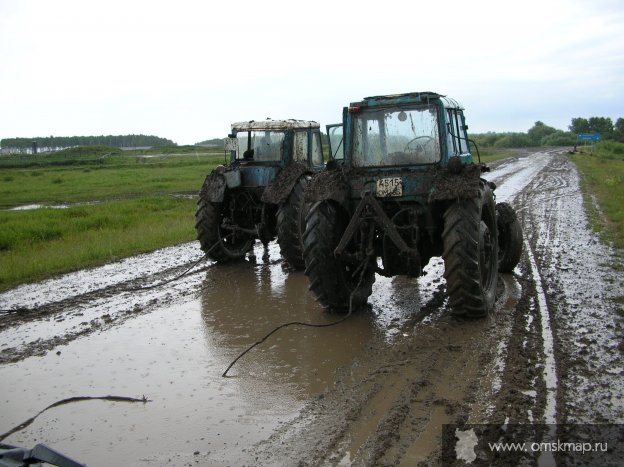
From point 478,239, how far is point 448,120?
154 centimetres

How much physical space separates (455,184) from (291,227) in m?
3.47

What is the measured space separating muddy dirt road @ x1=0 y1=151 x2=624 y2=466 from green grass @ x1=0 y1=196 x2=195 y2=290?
1305mm

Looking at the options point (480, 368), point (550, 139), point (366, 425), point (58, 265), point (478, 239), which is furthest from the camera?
point (550, 139)

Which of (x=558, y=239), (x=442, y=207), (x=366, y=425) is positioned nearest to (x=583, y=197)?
(x=558, y=239)

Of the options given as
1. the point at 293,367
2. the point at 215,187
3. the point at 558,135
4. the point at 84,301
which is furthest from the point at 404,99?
the point at 558,135

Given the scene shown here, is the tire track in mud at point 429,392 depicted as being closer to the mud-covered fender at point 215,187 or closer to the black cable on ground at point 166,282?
the black cable on ground at point 166,282

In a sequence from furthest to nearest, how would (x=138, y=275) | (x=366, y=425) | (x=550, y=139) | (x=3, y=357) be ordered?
(x=550, y=139)
(x=138, y=275)
(x=3, y=357)
(x=366, y=425)

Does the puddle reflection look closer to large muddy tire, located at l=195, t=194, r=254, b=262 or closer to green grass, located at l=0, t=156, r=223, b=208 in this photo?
large muddy tire, located at l=195, t=194, r=254, b=262

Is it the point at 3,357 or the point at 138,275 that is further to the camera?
the point at 138,275

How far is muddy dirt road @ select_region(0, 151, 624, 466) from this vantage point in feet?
14.5

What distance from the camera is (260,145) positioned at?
10805 millimetres

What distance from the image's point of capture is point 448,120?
729 centimetres

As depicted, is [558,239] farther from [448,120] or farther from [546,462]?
[546,462]

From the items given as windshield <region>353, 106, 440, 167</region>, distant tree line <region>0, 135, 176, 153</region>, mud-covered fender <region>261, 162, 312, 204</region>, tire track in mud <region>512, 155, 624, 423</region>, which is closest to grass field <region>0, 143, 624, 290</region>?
tire track in mud <region>512, 155, 624, 423</region>
